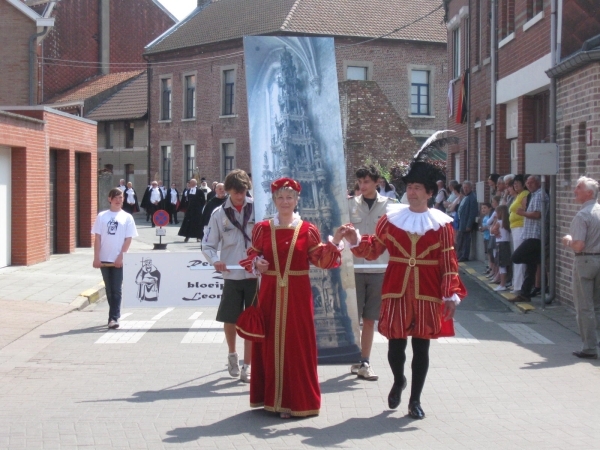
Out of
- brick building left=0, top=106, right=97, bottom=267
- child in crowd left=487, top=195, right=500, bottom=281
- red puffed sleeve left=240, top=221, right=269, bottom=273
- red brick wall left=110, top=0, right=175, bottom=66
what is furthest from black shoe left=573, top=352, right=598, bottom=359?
red brick wall left=110, top=0, right=175, bottom=66

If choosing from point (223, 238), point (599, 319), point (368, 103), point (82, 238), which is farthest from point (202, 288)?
point (368, 103)

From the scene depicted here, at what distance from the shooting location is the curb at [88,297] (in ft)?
47.1

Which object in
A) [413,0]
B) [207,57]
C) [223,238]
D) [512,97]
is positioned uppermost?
[413,0]

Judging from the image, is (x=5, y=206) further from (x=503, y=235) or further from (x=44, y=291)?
(x=503, y=235)

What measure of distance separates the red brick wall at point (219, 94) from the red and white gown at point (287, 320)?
39.4 metres

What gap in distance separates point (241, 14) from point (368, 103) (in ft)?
42.8

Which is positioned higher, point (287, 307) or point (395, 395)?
point (287, 307)

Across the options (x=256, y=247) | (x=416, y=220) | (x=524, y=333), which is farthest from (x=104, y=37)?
(x=416, y=220)

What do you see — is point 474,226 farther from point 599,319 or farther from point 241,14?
point 241,14

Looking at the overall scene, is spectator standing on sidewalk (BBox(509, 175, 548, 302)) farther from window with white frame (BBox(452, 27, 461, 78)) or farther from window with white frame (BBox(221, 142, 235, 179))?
window with white frame (BBox(221, 142, 235, 179))

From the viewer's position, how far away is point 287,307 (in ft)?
23.7

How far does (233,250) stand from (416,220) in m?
2.28

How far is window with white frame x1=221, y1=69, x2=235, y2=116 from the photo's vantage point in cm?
4906

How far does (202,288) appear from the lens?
12742 millimetres
